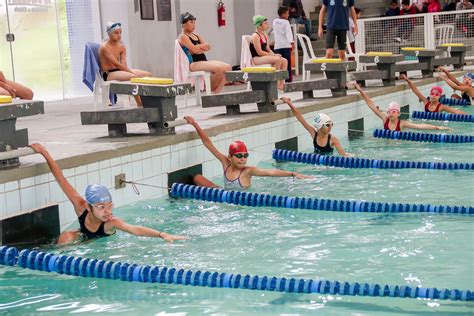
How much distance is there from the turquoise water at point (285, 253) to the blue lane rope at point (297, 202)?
0.08m

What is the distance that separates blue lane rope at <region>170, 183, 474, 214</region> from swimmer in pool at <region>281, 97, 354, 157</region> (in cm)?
232

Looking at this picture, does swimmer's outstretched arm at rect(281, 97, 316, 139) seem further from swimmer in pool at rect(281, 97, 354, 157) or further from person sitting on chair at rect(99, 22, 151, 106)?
person sitting on chair at rect(99, 22, 151, 106)

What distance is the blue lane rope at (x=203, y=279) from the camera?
382 cm

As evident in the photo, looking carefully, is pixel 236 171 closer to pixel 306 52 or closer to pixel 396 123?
pixel 396 123

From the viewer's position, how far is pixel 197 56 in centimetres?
1063

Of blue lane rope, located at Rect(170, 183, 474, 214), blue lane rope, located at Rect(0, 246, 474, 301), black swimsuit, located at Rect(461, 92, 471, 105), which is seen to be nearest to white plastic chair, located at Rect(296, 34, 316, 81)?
black swimsuit, located at Rect(461, 92, 471, 105)

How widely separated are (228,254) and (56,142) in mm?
2608

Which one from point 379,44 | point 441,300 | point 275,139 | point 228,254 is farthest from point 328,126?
point 379,44

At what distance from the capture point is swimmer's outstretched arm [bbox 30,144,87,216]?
5.45 metres

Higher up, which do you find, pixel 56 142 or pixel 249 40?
pixel 249 40

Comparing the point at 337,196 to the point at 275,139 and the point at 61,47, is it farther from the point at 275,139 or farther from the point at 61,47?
the point at 61,47

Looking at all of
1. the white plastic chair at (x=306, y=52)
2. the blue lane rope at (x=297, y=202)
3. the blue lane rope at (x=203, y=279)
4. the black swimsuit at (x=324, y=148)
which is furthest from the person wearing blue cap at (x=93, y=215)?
the white plastic chair at (x=306, y=52)

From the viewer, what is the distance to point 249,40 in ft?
39.2

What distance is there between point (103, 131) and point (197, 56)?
123 inches
